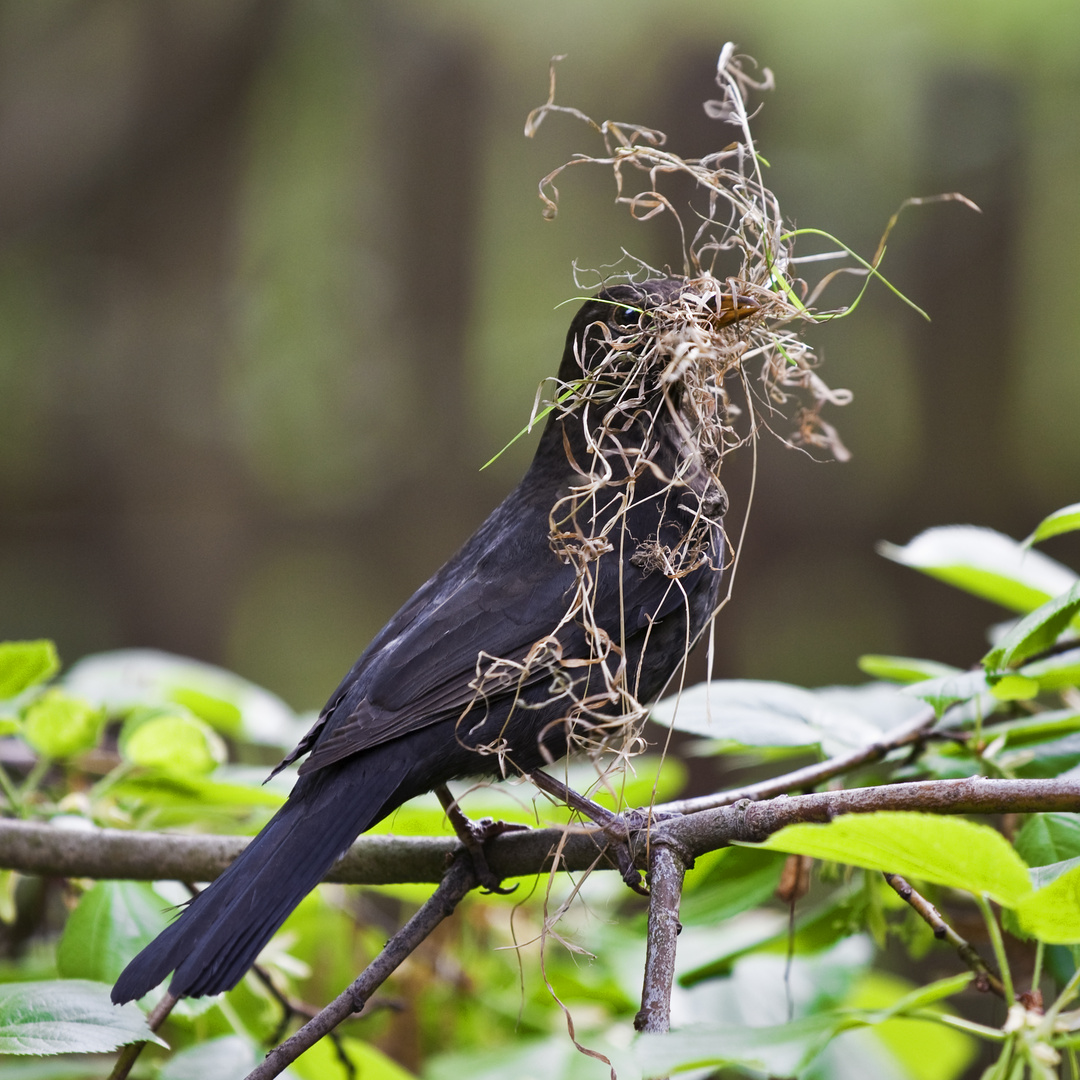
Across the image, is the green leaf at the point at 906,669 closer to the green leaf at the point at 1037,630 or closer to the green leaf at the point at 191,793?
the green leaf at the point at 1037,630

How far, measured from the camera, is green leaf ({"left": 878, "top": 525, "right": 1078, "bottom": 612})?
1.72m

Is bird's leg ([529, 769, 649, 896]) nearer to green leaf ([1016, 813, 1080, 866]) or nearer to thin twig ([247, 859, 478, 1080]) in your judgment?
thin twig ([247, 859, 478, 1080])

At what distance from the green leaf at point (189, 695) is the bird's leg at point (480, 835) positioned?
56 centimetres

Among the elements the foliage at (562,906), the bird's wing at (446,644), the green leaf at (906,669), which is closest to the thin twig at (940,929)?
the foliage at (562,906)

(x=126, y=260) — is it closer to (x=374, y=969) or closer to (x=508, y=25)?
(x=508, y=25)

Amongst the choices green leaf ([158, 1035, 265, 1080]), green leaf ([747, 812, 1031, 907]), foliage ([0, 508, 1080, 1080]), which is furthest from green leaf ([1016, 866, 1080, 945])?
green leaf ([158, 1035, 265, 1080])

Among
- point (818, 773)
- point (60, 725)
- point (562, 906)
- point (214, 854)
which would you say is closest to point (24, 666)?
point (60, 725)

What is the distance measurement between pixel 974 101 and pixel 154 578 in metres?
5.75

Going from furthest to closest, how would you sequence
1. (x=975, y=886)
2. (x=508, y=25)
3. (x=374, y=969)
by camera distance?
(x=508, y=25), (x=374, y=969), (x=975, y=886)

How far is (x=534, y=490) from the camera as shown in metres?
2.17

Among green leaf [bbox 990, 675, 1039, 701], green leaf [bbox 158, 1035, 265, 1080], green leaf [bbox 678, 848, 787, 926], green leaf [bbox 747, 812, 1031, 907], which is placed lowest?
green leaf [bbox 158, 1035, 265, 1080]

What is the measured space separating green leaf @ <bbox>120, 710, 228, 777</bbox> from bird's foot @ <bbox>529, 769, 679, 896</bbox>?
570 millimetres

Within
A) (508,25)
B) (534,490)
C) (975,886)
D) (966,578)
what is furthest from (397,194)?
(975,886)

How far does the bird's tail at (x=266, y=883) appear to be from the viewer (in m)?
1.33
